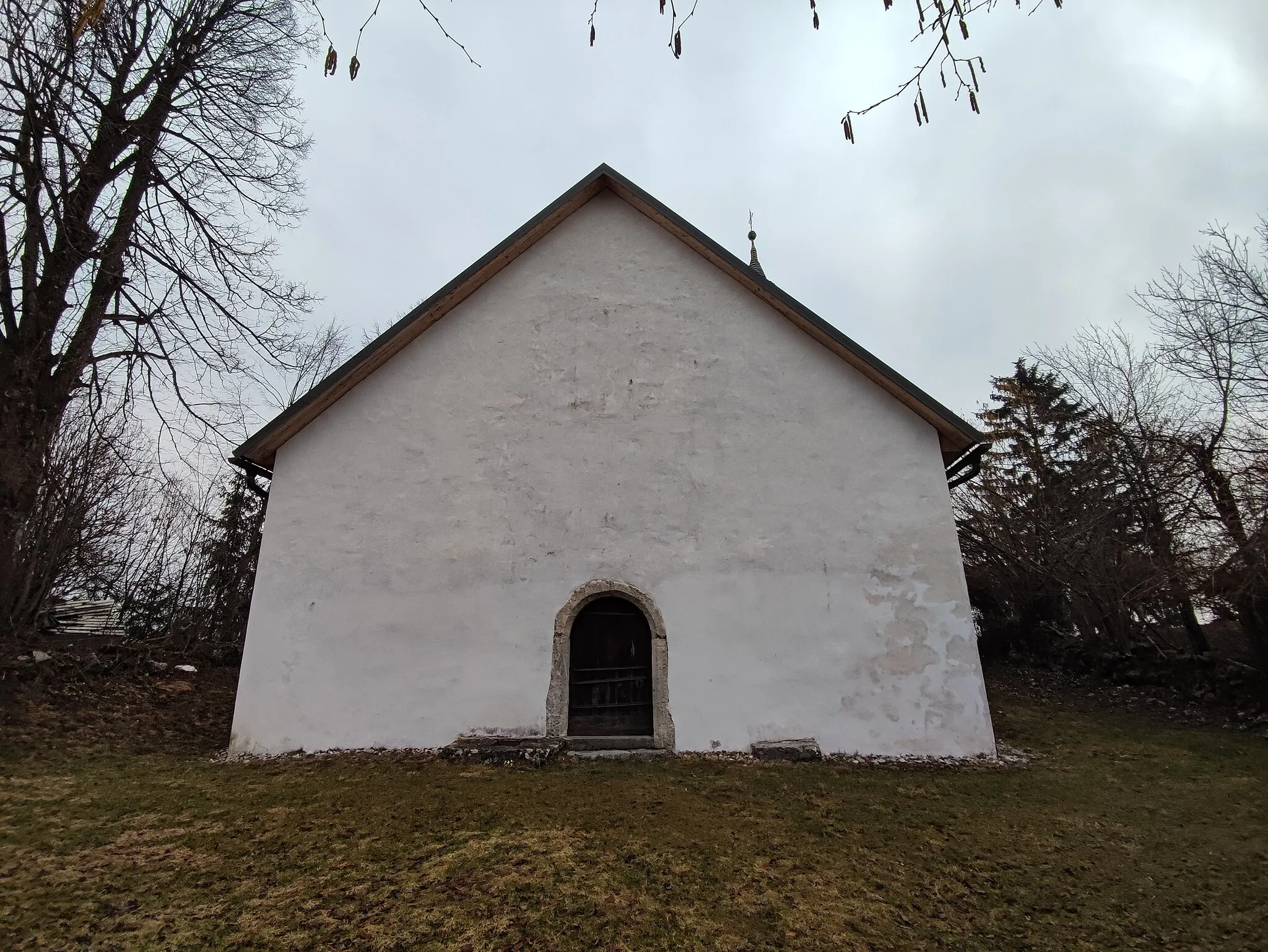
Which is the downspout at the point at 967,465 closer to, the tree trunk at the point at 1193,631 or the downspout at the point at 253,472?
the tree trunk at the point at 1193,631

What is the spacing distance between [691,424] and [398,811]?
483 cm

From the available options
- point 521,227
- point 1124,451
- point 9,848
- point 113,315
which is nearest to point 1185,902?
point 9,848

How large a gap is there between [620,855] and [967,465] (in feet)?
20.8

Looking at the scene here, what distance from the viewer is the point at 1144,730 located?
831cm

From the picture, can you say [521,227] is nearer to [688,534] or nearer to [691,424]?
[691,424]

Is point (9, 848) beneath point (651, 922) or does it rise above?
above

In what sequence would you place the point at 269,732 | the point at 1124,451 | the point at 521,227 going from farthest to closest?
the point at 1124,451, the point at 521,227, the point at 269,732

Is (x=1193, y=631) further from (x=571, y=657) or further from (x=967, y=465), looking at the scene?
(x=571, y=657)

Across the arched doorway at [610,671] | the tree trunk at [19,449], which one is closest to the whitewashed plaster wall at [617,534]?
the arched doorway at [610,671]

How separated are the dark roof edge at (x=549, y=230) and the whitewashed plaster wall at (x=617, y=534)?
298 mm

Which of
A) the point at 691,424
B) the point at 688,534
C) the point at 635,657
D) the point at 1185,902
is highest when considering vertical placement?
the point at 691,424

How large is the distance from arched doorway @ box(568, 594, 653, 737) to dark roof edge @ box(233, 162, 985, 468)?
3841 mm

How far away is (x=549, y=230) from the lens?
8594 millimetres

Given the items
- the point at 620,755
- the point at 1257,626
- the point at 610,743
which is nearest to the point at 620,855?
the point at 620,755
